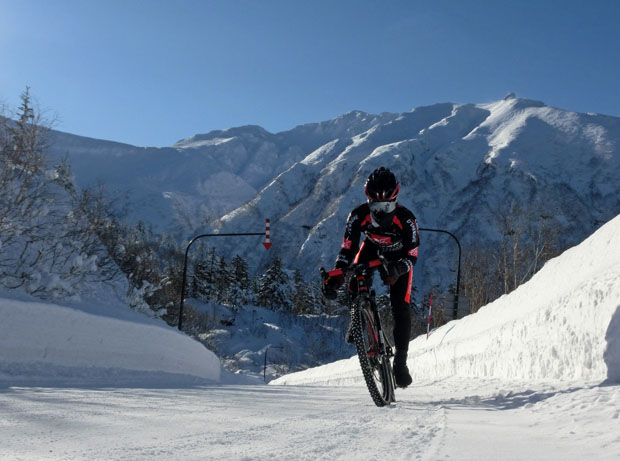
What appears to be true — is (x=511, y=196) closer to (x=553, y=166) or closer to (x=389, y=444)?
(x=553, y=166)

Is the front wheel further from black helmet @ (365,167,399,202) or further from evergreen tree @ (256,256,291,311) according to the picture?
evergreen tree @ (256,256,291,311)

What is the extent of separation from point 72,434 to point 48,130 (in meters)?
12.8

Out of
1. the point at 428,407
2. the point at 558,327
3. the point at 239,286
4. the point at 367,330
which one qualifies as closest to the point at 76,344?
the point at 367,330

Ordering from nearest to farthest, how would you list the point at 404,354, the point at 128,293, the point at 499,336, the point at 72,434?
1. the point at 72,434
2. the point at 404,354
3. the point at 499,336
4. the point at 128,293

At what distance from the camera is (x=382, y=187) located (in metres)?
4.72

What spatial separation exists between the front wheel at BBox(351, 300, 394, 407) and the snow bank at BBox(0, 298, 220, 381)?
18.9ft

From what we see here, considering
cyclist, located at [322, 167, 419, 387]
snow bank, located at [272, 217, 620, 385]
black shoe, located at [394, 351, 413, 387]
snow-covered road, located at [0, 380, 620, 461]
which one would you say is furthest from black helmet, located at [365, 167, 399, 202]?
snow bank, located at [272, 217, 620, 385]

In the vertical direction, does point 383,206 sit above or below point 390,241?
above

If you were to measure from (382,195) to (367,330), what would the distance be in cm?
136

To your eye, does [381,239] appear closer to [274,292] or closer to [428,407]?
[428,407]

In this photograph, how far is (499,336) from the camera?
21.2 feet

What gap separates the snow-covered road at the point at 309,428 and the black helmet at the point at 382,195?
73.5 inches

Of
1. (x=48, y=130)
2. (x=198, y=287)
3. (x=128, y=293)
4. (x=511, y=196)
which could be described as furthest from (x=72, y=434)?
(x=511, y=196)

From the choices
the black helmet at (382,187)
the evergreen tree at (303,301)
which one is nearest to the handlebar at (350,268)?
the black helmet at (382,187)
